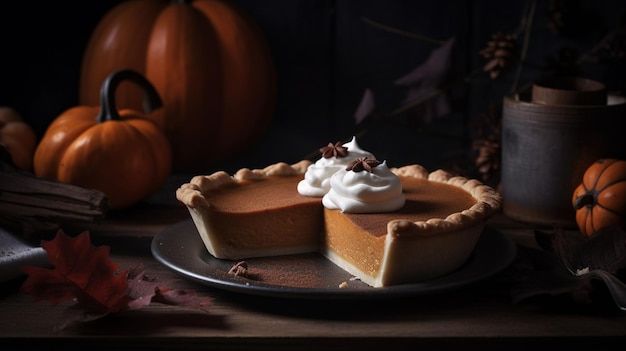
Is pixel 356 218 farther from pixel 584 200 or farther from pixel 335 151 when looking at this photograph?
pixel 584 200

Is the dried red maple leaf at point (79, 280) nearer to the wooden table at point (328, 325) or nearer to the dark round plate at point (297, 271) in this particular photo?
the wooden table at point (328, 325)

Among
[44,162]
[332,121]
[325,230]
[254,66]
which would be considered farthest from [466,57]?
[44,162]

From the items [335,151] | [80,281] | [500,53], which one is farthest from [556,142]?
[80,281]

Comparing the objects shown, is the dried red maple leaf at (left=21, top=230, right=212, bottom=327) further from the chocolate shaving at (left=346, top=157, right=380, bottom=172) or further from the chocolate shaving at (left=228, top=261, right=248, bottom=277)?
the chocolate shaving at (left=346, top=157, right=380, bottom=172)

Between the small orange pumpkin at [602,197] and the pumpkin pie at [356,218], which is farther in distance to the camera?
the small orange pumpkin at [602,197]

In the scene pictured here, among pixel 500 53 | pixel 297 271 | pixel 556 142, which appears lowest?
pixel 297 271

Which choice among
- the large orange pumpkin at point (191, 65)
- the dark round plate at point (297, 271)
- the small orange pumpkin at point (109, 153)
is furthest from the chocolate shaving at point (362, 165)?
the large orange pumpkin at point (191, 65)
